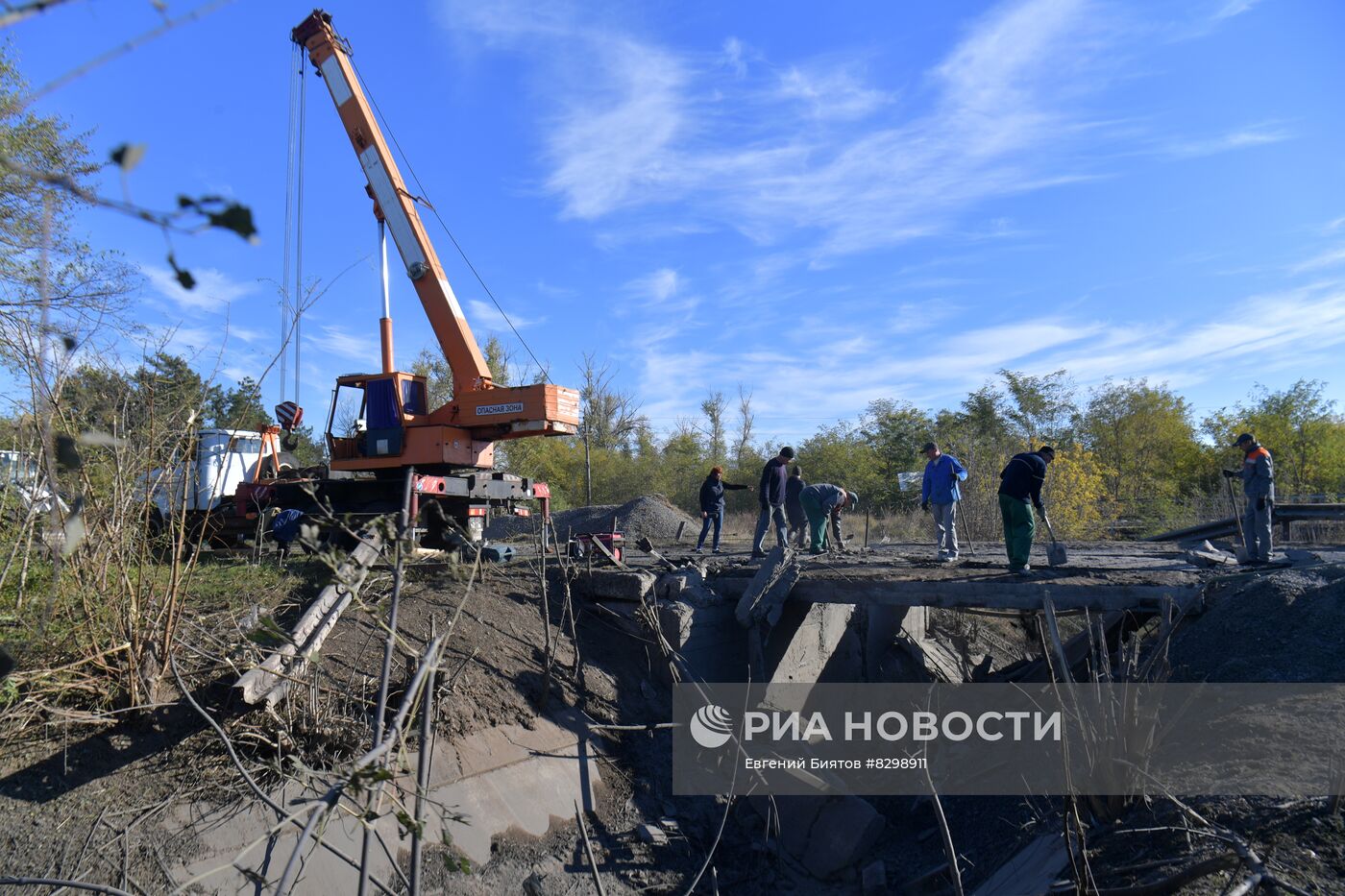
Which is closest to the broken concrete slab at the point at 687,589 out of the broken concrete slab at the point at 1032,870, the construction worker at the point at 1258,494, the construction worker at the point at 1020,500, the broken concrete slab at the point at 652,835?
the broken concrete slab at the point at 652,835

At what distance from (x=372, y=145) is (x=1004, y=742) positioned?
10801 millimetres

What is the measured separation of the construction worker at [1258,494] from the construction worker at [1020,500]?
1849 mm

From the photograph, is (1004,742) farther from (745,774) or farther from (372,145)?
(372,145)

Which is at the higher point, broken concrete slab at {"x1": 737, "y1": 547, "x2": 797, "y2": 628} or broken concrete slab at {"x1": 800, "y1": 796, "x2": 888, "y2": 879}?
broken concrete slab at {"x1": 737, "y1": 547, "x2": 797, "y2": 628}

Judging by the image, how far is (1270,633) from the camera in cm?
645

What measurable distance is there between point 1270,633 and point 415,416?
30.8 feet

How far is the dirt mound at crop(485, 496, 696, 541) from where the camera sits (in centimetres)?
2191

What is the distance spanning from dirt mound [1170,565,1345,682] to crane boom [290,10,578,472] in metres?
7.19

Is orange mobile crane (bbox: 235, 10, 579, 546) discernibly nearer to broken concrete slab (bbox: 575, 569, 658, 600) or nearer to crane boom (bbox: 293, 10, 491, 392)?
crane boom (bbox: 293, 10, 491, 392)

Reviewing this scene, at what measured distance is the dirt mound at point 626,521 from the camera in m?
21.9

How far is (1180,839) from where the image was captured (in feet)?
14.6

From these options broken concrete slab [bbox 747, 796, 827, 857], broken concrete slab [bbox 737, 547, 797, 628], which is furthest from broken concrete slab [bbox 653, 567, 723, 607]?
broken concrete slab [bbox 747, 796, 827, 857]

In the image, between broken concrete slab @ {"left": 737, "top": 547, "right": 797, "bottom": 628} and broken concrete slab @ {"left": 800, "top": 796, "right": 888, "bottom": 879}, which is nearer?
broken concrete slab @ {"left": 800, "top": 796, "right": 888, "bottom": 879}

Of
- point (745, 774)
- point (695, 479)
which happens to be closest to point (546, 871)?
point (745, 774)
